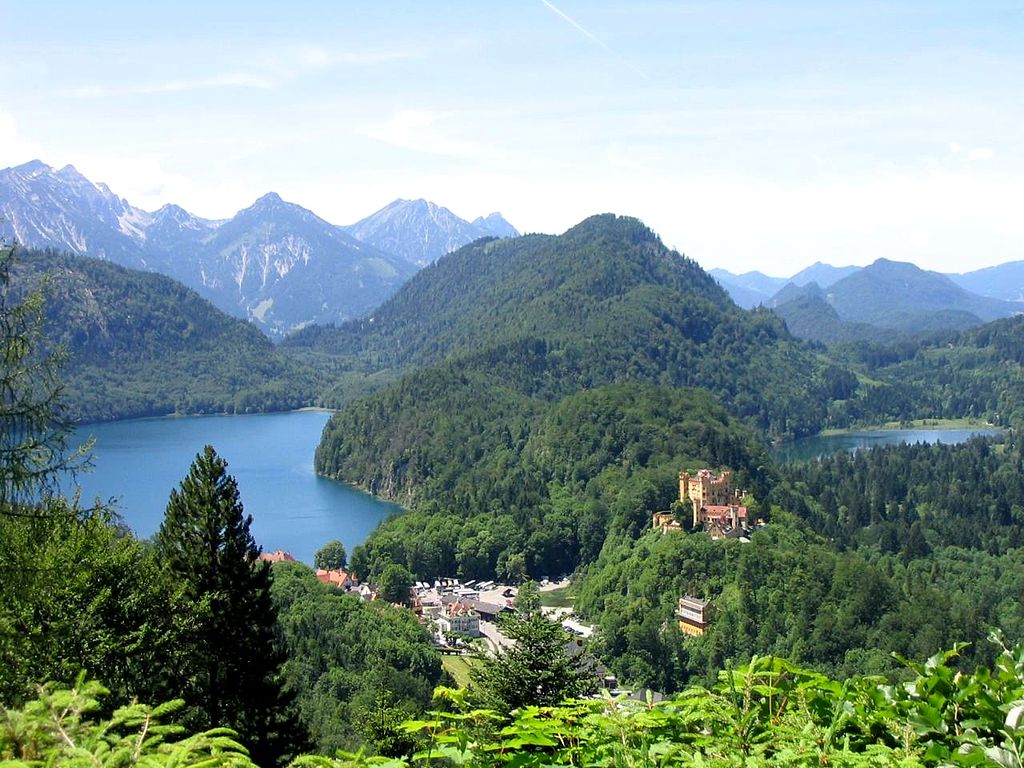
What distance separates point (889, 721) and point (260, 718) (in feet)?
42.2

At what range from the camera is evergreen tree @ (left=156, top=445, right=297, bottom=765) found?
45.3 ft

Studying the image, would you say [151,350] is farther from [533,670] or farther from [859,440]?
[533,670]

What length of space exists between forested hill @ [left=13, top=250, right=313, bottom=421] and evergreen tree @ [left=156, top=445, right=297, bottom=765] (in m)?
131

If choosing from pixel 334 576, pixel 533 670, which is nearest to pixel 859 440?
pixel 334 576

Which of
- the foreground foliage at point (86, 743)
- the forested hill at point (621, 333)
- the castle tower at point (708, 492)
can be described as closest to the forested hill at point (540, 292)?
the forested hill at point (621, 333)

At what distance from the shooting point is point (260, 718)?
1423 centimetres

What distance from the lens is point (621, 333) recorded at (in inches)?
4729

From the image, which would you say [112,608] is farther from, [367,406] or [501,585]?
[367,406]

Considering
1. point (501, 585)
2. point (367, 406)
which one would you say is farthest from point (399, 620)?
point (367, 406)

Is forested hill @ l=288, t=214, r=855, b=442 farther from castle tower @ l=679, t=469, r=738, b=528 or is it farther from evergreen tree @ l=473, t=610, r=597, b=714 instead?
evergreen tree @ l=473, t=610, r=597, b=714

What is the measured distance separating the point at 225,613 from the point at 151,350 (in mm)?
168233

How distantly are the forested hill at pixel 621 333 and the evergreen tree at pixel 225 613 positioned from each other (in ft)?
273

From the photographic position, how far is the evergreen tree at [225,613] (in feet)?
45.3

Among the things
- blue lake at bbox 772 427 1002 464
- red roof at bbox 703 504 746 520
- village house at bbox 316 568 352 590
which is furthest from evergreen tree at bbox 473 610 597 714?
blue lake at bbox 772 427 1002 464
